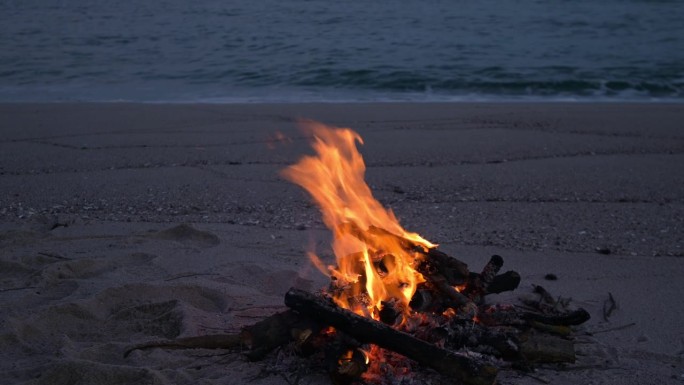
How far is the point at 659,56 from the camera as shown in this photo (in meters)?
16.3

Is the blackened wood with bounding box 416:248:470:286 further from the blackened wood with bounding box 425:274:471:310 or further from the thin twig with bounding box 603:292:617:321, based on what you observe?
the thin twig with bounding box 603:292:617:321

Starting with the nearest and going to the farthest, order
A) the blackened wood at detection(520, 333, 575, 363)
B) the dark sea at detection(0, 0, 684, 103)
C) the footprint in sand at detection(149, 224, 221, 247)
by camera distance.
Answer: the blackened wood at detection(520, 333, 575, 363), the footprint in sand at detection(149, 224, 221, 247), the dark sea at detection(0, 0, 684, 103)

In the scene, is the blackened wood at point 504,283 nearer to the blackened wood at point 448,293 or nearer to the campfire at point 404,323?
the campfire at point 404,323

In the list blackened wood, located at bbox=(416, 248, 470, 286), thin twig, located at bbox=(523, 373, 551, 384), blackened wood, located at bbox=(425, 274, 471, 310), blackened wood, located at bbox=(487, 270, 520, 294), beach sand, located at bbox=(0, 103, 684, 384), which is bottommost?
beach sand, located at bbox=(0, 103, 684, 384)

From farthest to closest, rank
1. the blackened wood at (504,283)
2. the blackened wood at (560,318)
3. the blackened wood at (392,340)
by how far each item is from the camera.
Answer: the blackened wood at (504,283) → the blackened wood at (560,318) → the blackened wood at (392,340)

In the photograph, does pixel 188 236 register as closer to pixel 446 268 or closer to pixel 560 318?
pixel 446 268

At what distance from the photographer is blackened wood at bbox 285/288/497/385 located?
105 inches

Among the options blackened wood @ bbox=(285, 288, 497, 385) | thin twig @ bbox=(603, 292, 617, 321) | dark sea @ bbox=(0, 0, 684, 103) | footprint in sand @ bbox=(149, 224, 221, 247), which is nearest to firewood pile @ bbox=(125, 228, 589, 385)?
blackened wood @ bbox=(285, 288, 497, 385)

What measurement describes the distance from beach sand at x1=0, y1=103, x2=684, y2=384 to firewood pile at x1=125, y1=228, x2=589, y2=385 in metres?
0.10

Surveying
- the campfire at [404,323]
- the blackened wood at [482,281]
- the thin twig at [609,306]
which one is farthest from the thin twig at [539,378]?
the thin twig at [609,306]

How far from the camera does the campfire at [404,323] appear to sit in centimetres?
275

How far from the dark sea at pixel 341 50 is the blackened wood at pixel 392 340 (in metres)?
9.72

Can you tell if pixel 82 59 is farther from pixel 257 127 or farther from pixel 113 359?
pixel 113 359

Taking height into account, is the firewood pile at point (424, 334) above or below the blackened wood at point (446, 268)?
below
